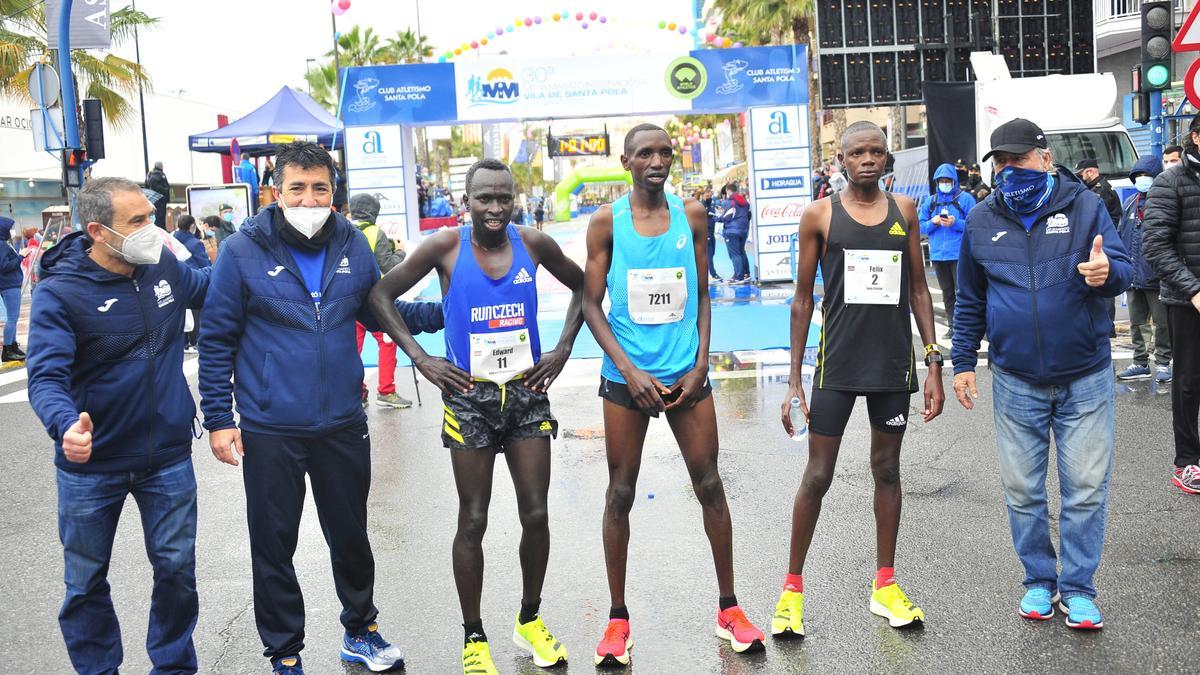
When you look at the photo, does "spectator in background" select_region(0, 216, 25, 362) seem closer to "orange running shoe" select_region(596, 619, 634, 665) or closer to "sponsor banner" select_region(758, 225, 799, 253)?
"sponsor banner" select_region(758, 225, 799, 253)

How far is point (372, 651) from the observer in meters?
4.38

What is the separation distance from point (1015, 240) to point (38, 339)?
12.2ft

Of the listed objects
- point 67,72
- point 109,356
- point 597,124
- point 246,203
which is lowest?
point 109,356

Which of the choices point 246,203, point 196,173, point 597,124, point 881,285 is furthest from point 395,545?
point 597,124

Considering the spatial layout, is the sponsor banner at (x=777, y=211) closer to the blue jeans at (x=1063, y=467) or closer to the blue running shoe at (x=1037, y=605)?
the blue jeans at (x=1063, y=467)

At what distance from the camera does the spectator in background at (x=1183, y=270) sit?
19.8 feet

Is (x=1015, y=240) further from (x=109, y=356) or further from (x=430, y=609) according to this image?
(x=109, y=356)

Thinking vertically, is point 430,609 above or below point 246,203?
below

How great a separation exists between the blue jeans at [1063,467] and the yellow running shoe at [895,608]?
0.53 meters

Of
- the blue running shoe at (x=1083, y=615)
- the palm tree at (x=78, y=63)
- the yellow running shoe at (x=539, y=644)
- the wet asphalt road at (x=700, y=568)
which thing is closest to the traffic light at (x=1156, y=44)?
the wet asphalt road at (x=700, y=568)

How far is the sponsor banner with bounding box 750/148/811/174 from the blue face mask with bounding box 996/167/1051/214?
15914mm

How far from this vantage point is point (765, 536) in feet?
19.4

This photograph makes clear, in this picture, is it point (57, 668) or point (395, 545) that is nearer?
point (57, 668)

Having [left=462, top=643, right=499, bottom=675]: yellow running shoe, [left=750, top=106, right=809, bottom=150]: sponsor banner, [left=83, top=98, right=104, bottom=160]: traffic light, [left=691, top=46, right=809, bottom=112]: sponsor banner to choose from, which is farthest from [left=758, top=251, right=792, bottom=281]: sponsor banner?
[left=462, top=643, right=499, bottom=675]: yellow running shoe
